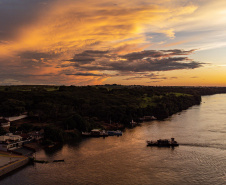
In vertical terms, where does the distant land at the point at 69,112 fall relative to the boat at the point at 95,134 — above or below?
above

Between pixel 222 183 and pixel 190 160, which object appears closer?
pixel 222 183

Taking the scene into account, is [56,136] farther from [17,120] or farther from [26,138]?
[17,120]

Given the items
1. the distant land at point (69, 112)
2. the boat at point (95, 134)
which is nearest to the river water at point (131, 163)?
the boat at point (95, 134)

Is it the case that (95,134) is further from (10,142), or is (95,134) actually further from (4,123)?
(4,123)

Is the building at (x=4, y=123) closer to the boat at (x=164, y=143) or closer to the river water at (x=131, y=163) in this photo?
the river water at (x=131, y=163)

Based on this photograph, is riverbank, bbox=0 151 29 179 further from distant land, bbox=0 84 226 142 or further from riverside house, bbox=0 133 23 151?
distant land, bbox=0 84 226 142

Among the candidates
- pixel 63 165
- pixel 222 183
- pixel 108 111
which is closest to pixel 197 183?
pixel 222 183

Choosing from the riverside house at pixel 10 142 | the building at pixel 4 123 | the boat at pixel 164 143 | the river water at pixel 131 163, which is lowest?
the river water at pixel 131 163

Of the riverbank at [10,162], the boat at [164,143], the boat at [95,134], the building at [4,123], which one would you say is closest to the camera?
the riverbank at [10,162]
